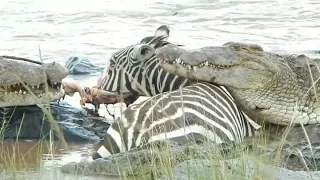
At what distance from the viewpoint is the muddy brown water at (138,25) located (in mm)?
11953

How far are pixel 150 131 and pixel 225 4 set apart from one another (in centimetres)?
1226

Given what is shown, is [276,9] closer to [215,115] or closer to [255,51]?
[255,51]

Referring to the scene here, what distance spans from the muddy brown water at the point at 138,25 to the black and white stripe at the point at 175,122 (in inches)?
137

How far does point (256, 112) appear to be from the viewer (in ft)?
22.4

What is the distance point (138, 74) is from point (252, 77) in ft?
4.26

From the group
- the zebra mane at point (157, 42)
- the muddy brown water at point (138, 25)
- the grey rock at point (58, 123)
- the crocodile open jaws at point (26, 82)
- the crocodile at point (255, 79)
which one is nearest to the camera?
the crocodile at point (255, 79)

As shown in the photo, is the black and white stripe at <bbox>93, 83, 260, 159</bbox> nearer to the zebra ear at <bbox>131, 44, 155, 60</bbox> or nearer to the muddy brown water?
the zebra ear at <bbox>131, 44, 155, 60</bbox>

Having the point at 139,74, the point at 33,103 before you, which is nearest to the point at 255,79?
the point at 139,74

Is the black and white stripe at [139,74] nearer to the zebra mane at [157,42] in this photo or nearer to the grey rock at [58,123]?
the zebra mane at [157,42]

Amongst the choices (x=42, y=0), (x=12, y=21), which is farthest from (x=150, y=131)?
(x=42, y=0)

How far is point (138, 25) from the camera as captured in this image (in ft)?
47.4

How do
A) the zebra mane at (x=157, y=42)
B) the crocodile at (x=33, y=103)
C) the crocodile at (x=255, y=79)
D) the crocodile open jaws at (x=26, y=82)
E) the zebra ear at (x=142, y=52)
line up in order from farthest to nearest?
the zebra mane at (x=157, y=42) → the zebra ear at (x=142, y=52) → the crocodile open jaws at (x=26, y=82) → the crocodile at (x=33, y=103) → the crocodile at (x=255, y=79)

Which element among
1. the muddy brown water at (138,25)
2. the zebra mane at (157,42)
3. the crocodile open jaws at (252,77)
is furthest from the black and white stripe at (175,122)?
the muddy brown water at (138,25)

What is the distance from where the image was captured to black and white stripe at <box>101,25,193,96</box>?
7.54 m
